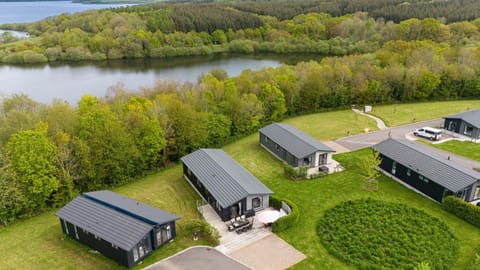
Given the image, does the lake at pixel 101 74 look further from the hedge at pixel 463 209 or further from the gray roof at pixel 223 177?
the hedge at pixel 463 209

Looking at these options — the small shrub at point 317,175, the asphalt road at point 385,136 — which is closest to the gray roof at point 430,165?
the asphalt road at point 385,136

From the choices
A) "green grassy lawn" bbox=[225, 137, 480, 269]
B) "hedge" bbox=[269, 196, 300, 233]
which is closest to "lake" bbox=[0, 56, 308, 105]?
"green grassy lawn" bbox=[225, 137, 480, 269]

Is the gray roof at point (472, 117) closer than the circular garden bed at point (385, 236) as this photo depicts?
No

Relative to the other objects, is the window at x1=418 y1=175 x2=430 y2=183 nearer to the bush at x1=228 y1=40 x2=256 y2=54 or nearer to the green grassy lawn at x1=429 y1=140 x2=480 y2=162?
the green grassy lawn at x1=429 y1=140 x2=480 y2=162

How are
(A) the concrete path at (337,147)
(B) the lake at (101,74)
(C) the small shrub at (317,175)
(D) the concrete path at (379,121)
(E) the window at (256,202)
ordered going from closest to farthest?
(E) the window at (256,202), (C) the small shrub at (317,175), (A) the concrete path at (337,147), (D) the concrete path at (379,121), (B) the lake at (101,74)

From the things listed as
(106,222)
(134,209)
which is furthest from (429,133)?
(106,222)

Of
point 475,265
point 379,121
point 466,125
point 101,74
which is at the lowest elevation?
point 475,265

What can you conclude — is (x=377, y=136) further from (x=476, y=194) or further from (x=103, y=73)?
(x=103, y=73)
